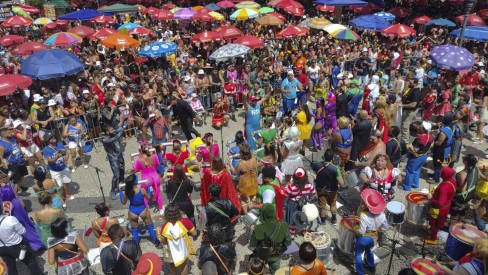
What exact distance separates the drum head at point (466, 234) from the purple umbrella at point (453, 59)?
6.81 meters

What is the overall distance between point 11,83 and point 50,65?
1209 mm

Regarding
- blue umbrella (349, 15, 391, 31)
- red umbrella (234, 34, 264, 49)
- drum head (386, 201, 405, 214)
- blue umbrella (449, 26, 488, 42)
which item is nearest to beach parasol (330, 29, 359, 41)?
blue umbrella (349, 15, 391, 31)

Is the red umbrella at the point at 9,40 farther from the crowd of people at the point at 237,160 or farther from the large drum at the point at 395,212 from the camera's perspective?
the large drum at the point at 395,212

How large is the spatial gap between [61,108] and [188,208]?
6564mm

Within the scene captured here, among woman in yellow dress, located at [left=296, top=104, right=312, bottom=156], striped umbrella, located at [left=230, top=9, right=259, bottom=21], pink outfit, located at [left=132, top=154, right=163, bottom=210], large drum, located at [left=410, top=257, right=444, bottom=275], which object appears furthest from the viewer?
striped umbrella, located at [left=230, top=9, right=259, bottom=21]

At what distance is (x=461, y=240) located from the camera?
17.4 feet

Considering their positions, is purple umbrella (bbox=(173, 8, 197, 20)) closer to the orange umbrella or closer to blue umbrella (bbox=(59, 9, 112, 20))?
blue umbrella (bbox=(59, 9, 112, 20))

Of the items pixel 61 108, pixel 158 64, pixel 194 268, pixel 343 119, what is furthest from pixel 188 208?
pixel 158 64

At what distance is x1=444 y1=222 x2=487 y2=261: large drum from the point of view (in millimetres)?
5297

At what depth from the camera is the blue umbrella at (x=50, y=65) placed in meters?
11.0

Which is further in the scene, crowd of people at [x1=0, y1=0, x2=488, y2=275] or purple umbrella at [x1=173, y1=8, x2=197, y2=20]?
purple umbrella at [x1=173, y1=8, x2=197, y2=20]

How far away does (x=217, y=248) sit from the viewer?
495 cm

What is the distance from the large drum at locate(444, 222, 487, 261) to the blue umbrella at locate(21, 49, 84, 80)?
36.4 feet

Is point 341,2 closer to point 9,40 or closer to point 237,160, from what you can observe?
point 237,160
